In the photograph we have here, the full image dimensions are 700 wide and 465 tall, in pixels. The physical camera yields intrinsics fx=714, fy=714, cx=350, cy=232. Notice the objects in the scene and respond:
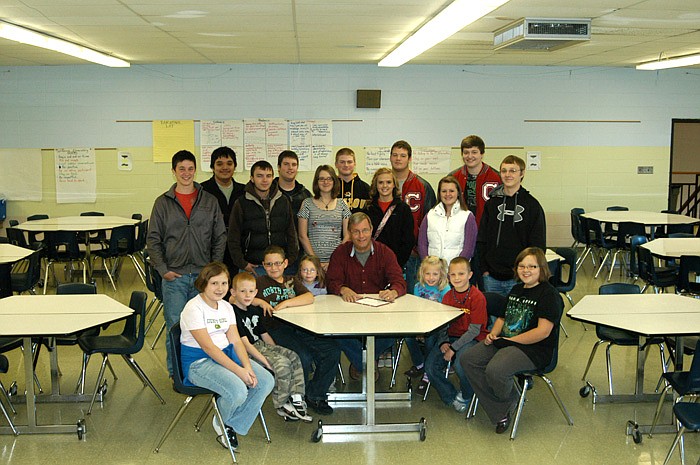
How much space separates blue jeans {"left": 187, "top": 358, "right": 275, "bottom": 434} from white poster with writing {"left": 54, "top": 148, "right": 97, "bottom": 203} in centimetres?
762

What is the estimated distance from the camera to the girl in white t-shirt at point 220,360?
4.11m

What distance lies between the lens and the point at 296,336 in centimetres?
496

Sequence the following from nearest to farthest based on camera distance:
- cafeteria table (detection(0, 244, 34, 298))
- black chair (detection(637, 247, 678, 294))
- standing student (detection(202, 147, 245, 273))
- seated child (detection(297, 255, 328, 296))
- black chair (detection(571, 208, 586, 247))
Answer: seated child (detection(297, 255, 328, 296)), standing student (detection(202, 147, 245, 273)), cafeteria table (detection(0, 244, 34, 298)), black chair (detection(637, 247, 678, 294)), black chair (detection(571, 208, 586, 247))

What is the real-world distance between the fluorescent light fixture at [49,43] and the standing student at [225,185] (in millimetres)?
2584

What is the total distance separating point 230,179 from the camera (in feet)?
19.9

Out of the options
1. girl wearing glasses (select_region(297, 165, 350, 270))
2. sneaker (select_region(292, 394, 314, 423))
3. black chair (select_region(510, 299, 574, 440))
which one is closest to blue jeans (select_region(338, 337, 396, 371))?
sneaker (select_region(292, 394, 314, 423))

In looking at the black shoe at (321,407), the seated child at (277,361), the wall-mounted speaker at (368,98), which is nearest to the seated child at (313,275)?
the seated child at (277,361)

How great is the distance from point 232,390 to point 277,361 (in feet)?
1.80

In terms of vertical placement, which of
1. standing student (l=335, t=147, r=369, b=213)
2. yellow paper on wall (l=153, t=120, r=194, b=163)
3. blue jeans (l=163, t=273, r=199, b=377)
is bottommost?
blue jeans (l=163, t=273, r=199, b=377)

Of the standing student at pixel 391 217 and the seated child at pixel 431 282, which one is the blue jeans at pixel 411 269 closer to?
the standing student at pixel 391 217

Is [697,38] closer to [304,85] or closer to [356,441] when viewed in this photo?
[304,85]

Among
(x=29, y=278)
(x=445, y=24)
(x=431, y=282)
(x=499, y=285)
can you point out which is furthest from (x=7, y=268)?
(x=445, y=24)

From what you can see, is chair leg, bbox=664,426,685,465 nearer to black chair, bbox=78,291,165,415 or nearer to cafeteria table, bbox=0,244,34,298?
black chair, bbox=78,291,165,415

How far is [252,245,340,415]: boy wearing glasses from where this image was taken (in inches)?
189
